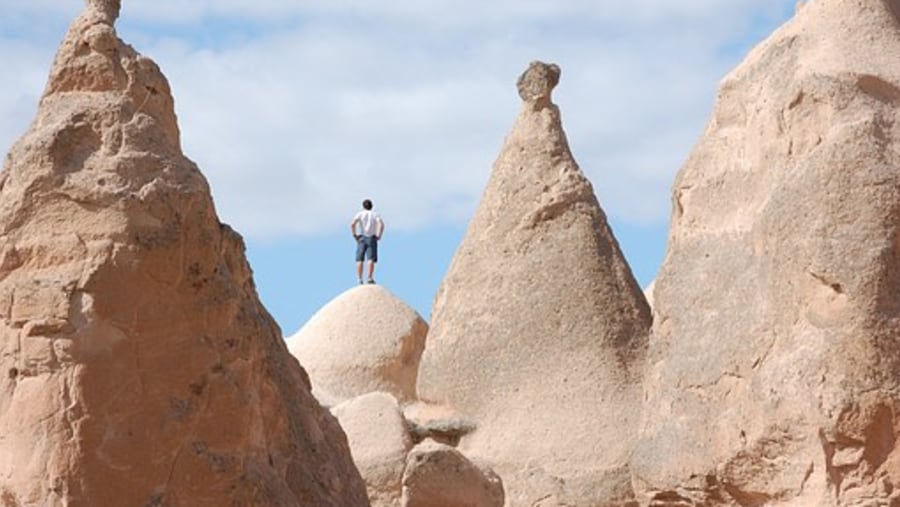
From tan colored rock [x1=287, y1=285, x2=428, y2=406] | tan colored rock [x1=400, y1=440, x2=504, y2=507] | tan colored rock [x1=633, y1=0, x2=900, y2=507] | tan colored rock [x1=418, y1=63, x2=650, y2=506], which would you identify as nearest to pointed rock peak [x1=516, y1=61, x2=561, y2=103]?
tan colored rock [x1=418, y1=63, x2=650, y2=506]

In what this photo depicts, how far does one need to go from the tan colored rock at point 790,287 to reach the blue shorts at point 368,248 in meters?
6.75

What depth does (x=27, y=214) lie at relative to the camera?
6887 millimetres

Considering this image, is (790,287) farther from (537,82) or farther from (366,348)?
(366,348)

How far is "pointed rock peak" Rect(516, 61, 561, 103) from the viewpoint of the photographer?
50.2 feet

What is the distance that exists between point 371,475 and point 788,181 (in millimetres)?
2892

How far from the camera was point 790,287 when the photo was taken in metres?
11.8

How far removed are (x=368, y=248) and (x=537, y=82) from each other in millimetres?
4802

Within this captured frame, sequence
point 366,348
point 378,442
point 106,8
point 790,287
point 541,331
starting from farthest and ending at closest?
point 366,348, point 541,331, point 378,442, point 790,287, point 106,8

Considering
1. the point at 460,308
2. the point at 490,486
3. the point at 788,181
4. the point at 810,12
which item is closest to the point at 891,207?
the point at 788,181

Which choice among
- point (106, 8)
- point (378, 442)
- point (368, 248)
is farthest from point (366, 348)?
point (106, 8)

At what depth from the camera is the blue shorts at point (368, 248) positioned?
19.8m

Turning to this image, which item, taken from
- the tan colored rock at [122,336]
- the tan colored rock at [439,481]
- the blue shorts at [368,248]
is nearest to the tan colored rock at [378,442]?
the tan colored rock at [439,481]

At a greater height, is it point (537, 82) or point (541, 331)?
point (537, 82)

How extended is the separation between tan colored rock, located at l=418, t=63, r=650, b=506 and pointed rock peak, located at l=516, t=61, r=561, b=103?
1 centimetres
